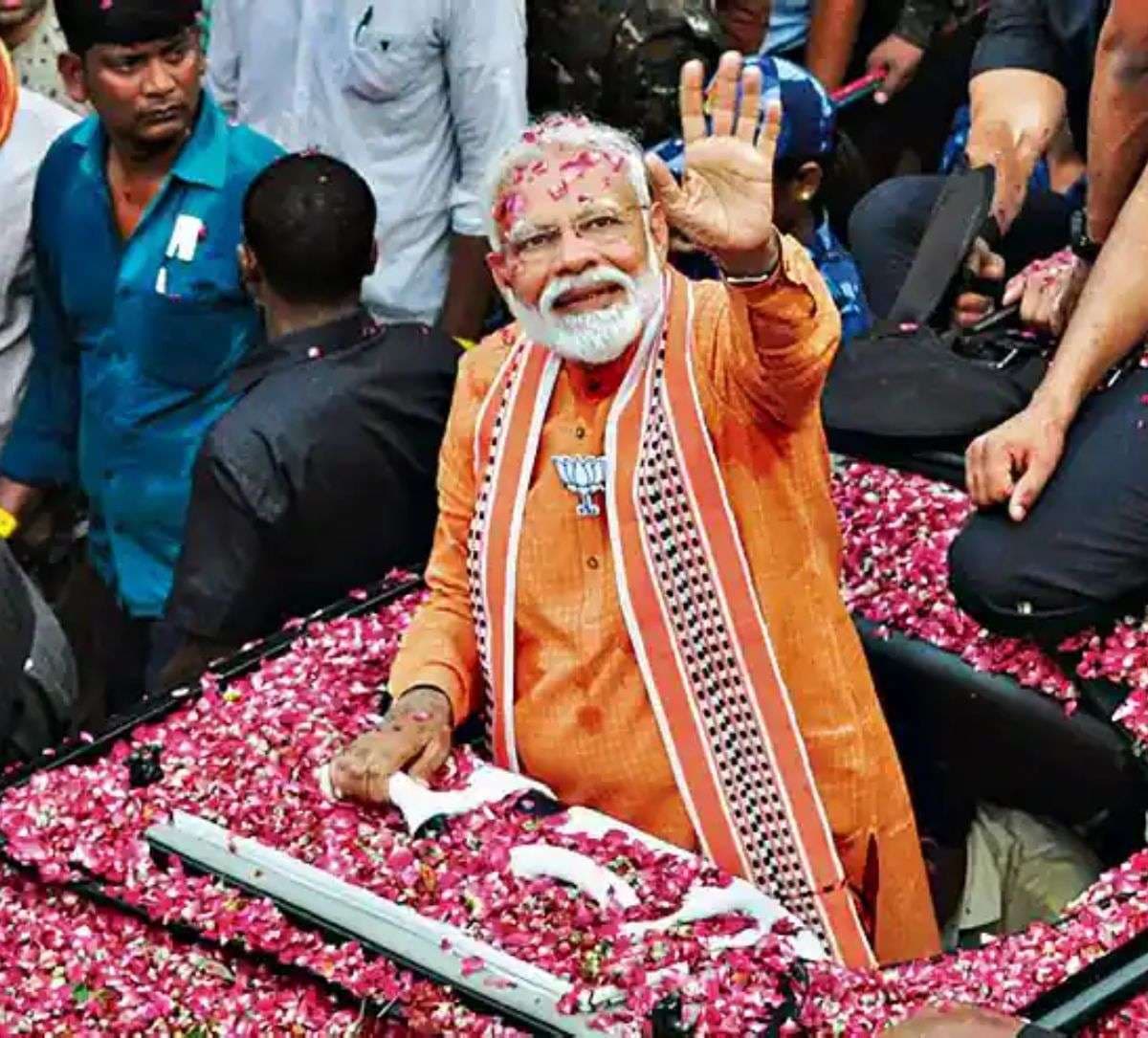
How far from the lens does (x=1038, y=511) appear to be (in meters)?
4.01

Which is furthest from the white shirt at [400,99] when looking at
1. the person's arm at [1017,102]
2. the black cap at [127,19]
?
the person's arm at [1017,102]

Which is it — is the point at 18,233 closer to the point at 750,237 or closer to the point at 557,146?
the point at 557,146

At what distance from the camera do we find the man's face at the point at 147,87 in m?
5.30

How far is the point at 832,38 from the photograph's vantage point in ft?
21.1

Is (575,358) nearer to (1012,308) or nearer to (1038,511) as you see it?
(1038,511)

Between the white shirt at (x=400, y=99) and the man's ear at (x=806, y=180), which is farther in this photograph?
the white shirt at (x=400, y=99)

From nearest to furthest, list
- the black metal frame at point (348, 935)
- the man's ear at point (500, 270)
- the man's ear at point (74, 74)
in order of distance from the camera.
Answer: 1. the black metal frame at point (348, 935)
2. the man's ear at point (500, 270)
3. the man's ear at point (74, 74)

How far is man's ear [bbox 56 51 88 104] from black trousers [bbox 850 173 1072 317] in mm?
1505

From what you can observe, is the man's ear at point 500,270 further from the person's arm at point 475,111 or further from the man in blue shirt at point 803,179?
the person's arm at point 475,111

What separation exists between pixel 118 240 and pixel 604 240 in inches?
67.9

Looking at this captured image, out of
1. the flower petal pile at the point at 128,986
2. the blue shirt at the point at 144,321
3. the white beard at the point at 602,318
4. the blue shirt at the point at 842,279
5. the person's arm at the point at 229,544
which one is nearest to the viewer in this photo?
the flower petal pile at the point at 128,986

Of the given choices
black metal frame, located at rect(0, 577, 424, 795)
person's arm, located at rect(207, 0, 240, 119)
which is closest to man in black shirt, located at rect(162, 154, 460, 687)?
black metal frame, located at rect(0, 577, 424, 795)

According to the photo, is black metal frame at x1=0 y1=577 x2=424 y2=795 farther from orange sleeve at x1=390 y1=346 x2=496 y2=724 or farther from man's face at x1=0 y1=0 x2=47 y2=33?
man's face at x1=0 y1=0 x2=47 y2=33

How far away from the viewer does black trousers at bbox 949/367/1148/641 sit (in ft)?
12.9
